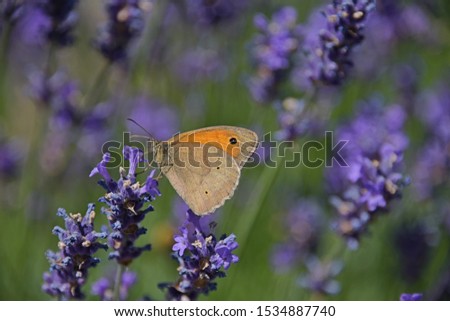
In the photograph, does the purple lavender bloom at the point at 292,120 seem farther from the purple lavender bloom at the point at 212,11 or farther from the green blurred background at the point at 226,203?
the purple lavender bloom at the point at 212,11

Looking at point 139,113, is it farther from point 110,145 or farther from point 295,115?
point 295,115

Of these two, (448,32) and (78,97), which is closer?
(78,97)

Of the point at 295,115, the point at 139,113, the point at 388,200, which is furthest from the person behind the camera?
the point at 139,113

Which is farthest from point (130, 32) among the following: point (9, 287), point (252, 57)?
point (9, 287)

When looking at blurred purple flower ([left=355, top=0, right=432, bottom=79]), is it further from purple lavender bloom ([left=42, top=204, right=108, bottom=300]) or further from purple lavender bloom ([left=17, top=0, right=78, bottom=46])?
purple lavender bloom ([left=42, top=204, right=108, bottom=300])

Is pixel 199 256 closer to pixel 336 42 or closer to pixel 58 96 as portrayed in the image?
pixel 336 42

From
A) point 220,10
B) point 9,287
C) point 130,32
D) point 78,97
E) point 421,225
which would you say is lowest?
point 9,287
